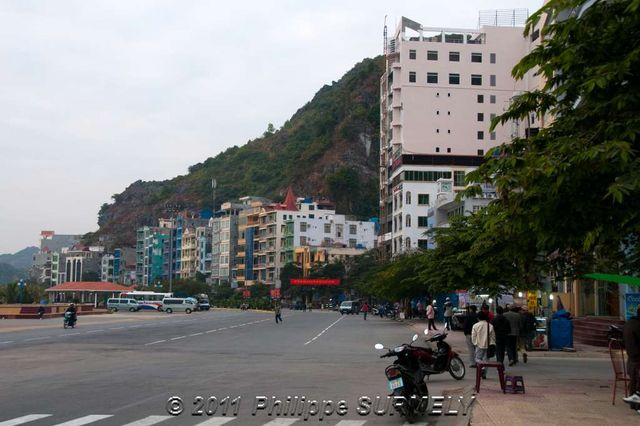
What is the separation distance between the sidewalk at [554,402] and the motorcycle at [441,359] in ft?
2.27

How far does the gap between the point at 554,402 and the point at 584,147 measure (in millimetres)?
6110

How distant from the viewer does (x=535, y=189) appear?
380 inches

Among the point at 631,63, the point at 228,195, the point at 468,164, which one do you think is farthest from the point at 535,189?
the point at 228,195

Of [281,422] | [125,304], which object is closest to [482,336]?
[281,422]

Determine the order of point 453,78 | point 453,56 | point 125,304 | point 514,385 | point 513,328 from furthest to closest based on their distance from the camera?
point 125,304
point 453,56
point 453,78
point 513,328
point 514,385

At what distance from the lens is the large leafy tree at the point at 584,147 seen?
349 inches

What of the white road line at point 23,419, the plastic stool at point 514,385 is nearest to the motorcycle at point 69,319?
the white road line at point 23,419

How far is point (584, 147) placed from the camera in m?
9.22

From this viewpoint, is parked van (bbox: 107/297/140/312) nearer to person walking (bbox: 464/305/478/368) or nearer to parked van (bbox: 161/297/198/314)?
parked van (bbox: 161/297/198/314)

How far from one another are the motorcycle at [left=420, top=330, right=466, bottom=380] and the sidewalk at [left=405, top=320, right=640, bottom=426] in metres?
0.69

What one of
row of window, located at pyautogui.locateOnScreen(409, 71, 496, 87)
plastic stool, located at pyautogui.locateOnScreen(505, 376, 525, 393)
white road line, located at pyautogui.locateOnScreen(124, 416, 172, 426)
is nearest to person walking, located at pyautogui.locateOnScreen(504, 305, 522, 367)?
plastic stool, located at pyautogui.locateOnScreen(505, 376, 525, 393)

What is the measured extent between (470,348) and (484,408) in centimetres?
834

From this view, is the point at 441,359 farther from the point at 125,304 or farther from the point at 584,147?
the point at 125,304

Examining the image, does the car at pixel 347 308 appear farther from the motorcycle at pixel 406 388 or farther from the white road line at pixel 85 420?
the white road line at pixel 85 420
